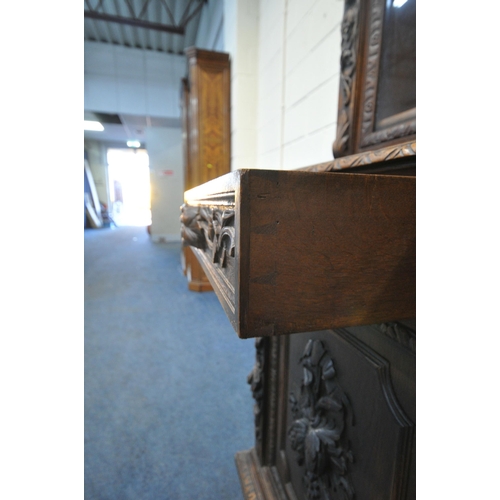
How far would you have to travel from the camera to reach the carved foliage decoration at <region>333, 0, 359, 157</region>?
82cm

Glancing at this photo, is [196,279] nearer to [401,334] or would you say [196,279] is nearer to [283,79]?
[283,79]

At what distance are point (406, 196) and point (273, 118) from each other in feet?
5.72

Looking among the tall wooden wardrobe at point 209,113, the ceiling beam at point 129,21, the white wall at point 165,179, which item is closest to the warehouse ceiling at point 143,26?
the ceiling beam at point 129,21

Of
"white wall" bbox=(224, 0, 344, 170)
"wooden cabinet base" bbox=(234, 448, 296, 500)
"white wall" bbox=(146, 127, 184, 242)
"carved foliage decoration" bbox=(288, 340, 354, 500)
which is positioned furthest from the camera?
"white wall" bbox=(146, 127, 184, 242)

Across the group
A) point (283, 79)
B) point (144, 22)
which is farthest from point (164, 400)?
point (144, 22)

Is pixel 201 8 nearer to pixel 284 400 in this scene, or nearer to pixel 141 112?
pixel 141 112

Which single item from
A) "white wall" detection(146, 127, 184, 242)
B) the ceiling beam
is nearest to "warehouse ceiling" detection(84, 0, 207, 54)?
the ceiling beam

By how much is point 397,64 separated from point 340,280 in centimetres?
62

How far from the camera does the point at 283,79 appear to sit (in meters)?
1.72

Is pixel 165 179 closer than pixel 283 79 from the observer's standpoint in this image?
No

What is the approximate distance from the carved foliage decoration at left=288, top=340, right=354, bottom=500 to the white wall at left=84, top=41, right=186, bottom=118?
21.1ft

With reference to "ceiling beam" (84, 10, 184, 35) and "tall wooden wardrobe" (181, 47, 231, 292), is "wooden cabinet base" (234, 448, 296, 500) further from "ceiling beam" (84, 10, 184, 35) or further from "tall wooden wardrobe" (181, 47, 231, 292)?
"ceiling beam" (84, 10, 184, 35)

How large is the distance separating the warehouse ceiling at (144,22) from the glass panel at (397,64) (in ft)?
14.3

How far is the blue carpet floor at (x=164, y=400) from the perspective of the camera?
110cm
